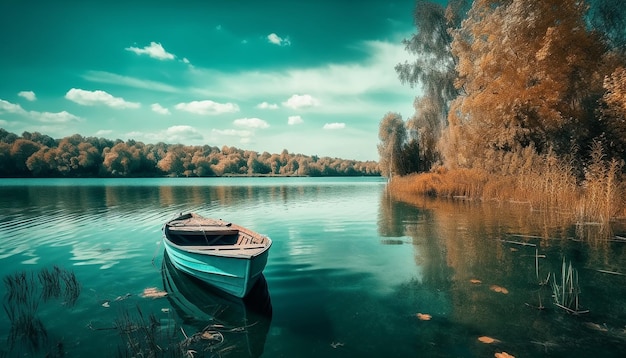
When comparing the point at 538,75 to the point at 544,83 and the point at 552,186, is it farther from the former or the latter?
the point at 552,186

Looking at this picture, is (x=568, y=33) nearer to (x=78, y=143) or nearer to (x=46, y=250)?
(x=46, y=250)

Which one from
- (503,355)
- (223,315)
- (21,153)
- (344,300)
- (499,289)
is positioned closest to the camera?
(503,355)

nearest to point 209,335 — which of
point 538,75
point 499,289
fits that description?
point 499,289

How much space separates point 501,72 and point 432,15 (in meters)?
14.3

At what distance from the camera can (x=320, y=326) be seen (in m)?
5.92

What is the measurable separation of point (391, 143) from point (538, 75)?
2277 centimetres

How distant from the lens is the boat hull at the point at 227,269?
21.9 feet

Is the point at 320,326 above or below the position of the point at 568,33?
below

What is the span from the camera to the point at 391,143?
39.5 metres

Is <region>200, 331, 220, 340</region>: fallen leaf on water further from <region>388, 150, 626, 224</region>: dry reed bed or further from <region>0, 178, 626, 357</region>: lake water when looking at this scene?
<region>388, 150, 626, 224</region>: dry reed bed

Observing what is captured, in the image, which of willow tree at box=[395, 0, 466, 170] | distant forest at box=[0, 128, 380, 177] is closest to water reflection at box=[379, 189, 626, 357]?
willow tree at box=[395, 0, 466, 170]

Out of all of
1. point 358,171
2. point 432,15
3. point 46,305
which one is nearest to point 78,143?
point 358,171

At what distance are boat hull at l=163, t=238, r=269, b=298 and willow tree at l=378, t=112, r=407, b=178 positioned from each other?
112 ft

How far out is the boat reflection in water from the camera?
17.5ft
